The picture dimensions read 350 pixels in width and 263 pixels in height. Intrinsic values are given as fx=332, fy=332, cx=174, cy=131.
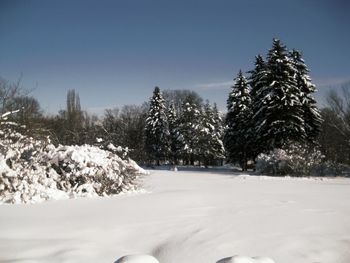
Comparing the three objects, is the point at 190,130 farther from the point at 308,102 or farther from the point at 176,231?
the point at 176,231

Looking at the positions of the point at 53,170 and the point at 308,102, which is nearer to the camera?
the point at 53,170

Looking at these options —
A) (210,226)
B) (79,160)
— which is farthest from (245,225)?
(79,160)

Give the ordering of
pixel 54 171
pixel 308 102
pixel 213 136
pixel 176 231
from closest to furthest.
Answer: pixel 176 231 → pixel 54 171 → pixel 308 102 → pixel 213 136

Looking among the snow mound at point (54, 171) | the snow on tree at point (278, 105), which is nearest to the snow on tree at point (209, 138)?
the snow on tree at point (278, 105)

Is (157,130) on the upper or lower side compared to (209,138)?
upper

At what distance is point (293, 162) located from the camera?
1959cm

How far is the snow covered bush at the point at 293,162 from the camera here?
1948 cm

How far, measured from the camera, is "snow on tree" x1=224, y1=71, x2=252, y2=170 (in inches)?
1204

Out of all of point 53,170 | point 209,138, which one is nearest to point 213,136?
point 209,138

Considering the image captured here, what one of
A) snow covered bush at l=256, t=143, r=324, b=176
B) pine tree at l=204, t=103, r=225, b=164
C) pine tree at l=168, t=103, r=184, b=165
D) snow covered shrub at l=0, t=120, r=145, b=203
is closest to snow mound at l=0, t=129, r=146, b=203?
snow covered shrub at l=0, t=120, r=145, b=203

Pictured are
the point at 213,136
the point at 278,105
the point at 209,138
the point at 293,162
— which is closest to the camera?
the point at 293,162

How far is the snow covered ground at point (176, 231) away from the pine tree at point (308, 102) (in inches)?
799

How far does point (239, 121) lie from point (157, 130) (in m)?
13.5

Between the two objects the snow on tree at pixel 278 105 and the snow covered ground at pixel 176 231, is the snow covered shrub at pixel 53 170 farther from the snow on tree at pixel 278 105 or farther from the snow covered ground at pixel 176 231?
the snow on tree at pixel 278 105
